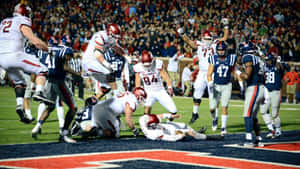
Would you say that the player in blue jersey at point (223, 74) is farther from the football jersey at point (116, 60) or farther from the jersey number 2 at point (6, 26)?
the jersey number 2 at point (6, 26)

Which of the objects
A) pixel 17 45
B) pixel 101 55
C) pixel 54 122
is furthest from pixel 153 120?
pixel 54 122

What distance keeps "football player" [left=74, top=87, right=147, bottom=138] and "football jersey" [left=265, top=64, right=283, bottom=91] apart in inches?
116

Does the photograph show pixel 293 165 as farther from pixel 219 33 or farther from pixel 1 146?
pixel 219 33

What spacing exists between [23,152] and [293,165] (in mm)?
3955

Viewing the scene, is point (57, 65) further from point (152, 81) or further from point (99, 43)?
point (152, 81)

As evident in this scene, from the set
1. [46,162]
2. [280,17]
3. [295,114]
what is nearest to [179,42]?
[280,17]

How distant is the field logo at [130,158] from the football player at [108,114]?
5.49 feet

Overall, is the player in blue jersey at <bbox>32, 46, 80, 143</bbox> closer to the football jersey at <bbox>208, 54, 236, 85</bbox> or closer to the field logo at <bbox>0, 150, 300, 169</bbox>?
the field logo at <bbox>0, 150, 300, 169</bbox>

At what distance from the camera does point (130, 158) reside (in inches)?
280

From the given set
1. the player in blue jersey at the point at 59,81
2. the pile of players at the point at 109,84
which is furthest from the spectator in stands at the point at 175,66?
the player in blue jersey at the point at 59,81

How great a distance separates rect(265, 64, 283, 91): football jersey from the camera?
10617mm

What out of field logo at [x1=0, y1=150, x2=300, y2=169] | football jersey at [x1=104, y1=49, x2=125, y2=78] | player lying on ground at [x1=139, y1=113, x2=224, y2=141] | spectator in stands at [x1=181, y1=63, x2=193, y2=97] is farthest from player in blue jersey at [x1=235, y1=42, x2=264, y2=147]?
spectator in stands at [x1=181, y1=63, x2=193, y2=97]

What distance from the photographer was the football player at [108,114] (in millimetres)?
9203

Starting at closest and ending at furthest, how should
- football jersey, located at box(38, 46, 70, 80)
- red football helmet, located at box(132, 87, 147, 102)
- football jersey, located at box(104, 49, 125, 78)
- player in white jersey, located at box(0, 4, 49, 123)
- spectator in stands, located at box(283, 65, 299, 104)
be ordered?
player in white jersey, located at box(0, 4, 49, 123) → football jersey, located at box(38, 46, 70, 80) → red football helmet, located at box(132, 87, 147, 102) → football jersey, located at box(104, 49, 125, 78) → spectator in stands, located at box(283, 65, 299, 104)
